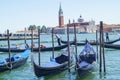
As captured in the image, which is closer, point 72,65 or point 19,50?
point 72,65

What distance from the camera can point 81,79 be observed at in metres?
9.95

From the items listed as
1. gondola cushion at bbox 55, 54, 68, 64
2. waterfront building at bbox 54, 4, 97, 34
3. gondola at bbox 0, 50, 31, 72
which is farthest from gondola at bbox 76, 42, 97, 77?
waterfront building at bbox 54, 4, 97, 34

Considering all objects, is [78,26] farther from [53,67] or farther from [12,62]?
[53,67]

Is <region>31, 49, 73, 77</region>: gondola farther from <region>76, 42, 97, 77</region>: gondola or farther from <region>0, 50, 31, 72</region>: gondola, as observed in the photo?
<region>0, 50, 31, 72</region>: gondola

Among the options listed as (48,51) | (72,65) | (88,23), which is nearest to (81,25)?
(88,23)

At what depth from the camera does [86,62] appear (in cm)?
1133

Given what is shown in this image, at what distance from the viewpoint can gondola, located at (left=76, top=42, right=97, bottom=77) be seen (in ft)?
32.6

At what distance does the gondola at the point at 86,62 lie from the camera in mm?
9922

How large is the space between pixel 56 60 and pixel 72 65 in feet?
2.09

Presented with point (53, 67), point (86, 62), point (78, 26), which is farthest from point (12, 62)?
point (78, 26)

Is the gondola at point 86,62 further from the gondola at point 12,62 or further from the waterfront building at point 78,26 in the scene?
the waterfront building at point 78,26

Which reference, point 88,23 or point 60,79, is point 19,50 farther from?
point 88,23

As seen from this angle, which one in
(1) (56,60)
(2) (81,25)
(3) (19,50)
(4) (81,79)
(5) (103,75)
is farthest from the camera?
(2) (81,25)

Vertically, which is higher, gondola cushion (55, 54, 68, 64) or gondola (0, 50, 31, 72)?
gondola cushion (55, 54, 68, 64)
